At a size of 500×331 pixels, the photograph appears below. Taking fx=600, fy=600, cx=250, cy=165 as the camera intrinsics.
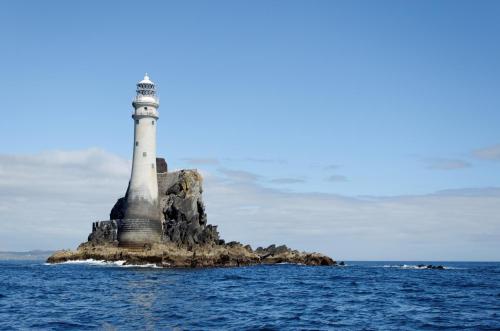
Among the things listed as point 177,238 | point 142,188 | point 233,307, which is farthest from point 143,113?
point 233,307

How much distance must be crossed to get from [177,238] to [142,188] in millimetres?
8512

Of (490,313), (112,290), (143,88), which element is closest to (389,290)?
(490,313)

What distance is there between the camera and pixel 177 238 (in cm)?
8088

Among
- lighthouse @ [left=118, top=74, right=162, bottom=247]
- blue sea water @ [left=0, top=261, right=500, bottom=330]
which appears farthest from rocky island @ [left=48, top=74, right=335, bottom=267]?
blue sea water @ [left=0, top=261, right=500, bottom=330]

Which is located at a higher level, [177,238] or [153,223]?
[153,223]

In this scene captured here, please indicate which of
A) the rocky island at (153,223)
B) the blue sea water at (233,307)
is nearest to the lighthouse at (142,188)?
the rocky island at (153,223)

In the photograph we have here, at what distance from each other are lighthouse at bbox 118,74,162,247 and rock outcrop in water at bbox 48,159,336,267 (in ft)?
5.81

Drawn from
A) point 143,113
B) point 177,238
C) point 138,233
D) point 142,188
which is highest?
point 143,113

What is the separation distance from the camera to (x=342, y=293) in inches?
1592

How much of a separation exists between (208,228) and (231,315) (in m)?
59.1

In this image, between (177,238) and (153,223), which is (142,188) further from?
(177,238)

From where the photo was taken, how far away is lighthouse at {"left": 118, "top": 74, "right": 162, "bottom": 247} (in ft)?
255

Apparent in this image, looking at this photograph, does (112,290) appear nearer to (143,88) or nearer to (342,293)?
(342,293)

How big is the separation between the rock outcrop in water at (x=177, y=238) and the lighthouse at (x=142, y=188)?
5.81ft
